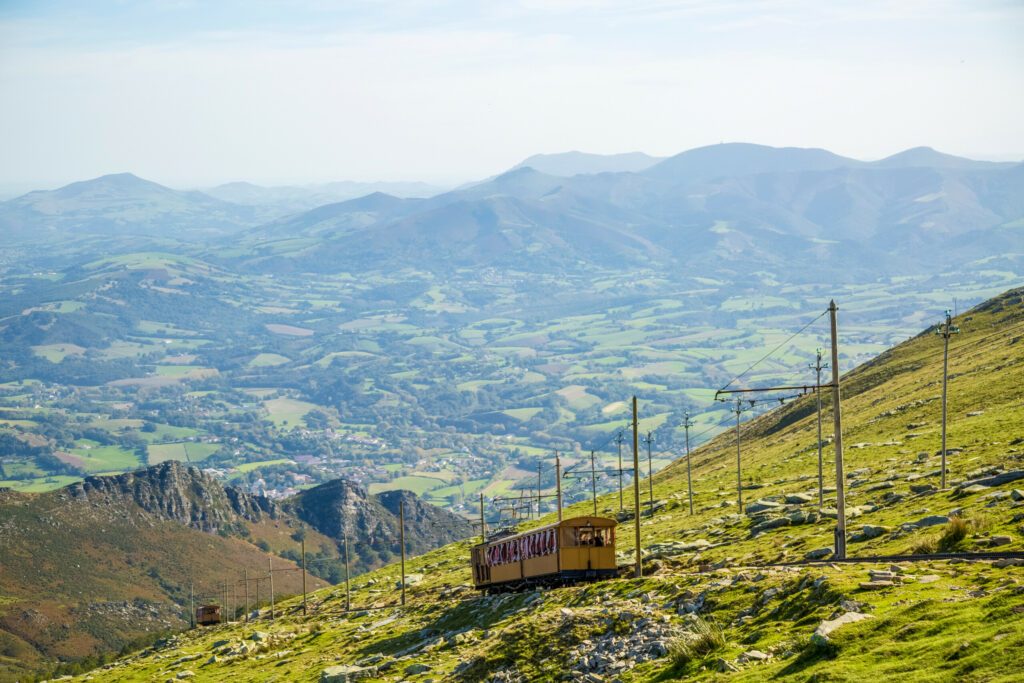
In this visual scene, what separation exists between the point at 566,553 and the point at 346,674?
13895mm

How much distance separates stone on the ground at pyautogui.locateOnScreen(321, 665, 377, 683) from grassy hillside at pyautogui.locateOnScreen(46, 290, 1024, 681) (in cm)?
44

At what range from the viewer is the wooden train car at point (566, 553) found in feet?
226

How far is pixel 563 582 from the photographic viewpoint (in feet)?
229

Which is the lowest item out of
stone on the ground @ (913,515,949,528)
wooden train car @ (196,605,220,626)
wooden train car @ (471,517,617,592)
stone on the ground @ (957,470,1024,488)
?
wooden train car @ (196,605,220,626)

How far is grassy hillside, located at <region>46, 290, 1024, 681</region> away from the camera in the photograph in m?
36.2

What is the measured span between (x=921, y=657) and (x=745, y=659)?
7826 millimetres

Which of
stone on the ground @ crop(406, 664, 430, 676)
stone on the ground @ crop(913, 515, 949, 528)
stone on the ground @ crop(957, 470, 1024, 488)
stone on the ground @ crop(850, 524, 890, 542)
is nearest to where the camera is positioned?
stone on the ground @ crop(913, 515, 949, 528)

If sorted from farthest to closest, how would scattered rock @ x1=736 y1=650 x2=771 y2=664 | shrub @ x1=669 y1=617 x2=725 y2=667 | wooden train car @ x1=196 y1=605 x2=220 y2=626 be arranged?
1. wooden train car @ x1=196 y1=605 x2=220 y2=626
2. shrub @ x1=669 y1=617 x2=725 y2=667
3. scattered rock @ x1=736 y1=650 x2=771 y2=664

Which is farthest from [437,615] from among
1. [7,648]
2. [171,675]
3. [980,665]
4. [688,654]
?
[7,648]

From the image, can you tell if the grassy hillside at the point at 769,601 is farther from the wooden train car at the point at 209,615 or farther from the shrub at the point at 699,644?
the wooden train car at the point at 209,615

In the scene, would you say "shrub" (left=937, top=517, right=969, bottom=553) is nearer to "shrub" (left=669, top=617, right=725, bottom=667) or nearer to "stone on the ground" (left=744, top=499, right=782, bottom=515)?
"shrub" (left=669, top=617, right=725, bottom=667)

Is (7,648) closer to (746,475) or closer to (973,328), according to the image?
(746,475)

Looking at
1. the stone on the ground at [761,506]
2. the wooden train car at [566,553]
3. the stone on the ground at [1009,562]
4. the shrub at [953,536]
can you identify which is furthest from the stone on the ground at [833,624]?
the stone on the ground at [761,506]

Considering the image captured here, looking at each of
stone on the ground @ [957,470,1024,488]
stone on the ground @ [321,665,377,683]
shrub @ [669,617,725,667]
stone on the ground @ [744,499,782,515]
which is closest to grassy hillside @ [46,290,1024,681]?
shrub @ [669,617,725,667]
